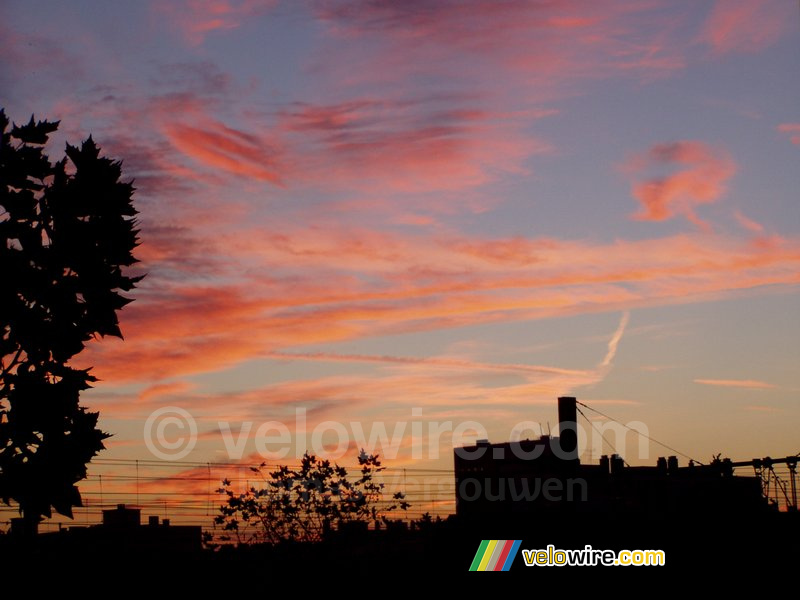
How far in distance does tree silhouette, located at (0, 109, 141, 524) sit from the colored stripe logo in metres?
19.6

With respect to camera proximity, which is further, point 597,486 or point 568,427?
point 597,486

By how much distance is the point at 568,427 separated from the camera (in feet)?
163

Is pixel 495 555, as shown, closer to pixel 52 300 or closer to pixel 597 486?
pixel 52 300

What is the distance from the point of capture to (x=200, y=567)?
34.6 meters

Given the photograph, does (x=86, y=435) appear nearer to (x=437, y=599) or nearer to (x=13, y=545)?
(x=13, y=545)

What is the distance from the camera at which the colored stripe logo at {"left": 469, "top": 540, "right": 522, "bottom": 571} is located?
117ft

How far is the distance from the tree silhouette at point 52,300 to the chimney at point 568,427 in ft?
101

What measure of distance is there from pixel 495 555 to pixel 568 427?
14581mm

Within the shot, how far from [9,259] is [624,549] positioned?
28074mm

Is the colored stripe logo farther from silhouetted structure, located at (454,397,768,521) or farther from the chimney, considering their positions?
the chimney

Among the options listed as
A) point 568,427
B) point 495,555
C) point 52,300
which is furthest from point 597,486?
point 52,300

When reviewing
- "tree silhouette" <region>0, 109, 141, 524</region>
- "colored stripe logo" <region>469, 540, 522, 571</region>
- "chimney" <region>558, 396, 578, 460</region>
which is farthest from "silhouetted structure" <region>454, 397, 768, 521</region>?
"tree silhouette" <region>0, 109, 141, 524</region>

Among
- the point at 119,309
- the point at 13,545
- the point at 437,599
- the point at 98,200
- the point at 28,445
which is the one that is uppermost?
the point at 98,200

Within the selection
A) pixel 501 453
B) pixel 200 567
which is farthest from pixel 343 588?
pixel 501 453
